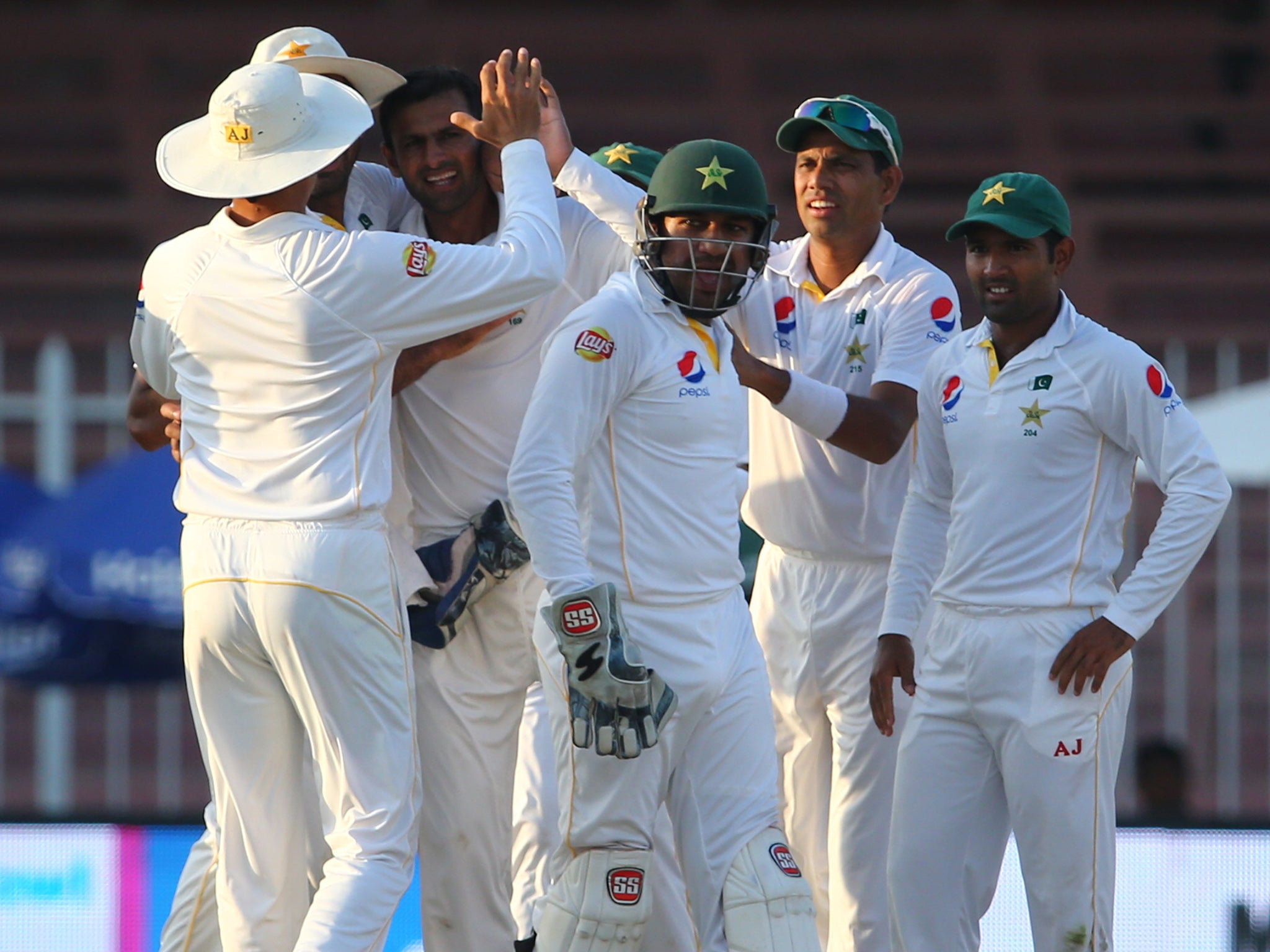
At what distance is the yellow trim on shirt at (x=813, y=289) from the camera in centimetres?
391

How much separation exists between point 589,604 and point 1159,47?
6.77 m

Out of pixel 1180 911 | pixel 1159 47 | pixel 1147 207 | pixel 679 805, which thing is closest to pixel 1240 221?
pixel 1147 207

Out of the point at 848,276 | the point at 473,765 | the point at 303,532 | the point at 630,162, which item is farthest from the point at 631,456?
the point at 630,162

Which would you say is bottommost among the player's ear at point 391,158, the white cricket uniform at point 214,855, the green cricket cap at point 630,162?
the white cricket uniform at point 214,855

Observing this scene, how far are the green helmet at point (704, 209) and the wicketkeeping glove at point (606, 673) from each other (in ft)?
1.77

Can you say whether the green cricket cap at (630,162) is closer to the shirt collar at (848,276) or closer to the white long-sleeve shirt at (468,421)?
the shirt collar at (848,276)

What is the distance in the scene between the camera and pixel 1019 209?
131 inches

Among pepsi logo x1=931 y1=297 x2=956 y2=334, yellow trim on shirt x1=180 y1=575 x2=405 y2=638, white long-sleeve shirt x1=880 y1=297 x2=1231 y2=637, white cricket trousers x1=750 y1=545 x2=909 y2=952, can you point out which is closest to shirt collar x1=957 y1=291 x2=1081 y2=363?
white long-sleeve shirt x1=880 y1=297 x2=1231 y2=637

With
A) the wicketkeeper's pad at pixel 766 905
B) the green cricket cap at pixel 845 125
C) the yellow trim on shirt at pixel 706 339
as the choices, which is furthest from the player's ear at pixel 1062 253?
the wicketkeeper's pad at pixel 766 905

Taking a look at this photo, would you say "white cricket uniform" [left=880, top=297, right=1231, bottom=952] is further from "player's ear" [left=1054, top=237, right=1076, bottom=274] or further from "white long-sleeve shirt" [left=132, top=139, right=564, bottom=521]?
"white long-sleeve shirt" [left=132, top=139, right=564, bottom=521]

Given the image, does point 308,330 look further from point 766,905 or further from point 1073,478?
point 1073,478

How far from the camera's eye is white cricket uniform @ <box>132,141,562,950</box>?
9.95ft

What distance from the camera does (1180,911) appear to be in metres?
4.61

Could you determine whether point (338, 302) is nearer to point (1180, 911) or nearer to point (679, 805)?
point (679, 805)
